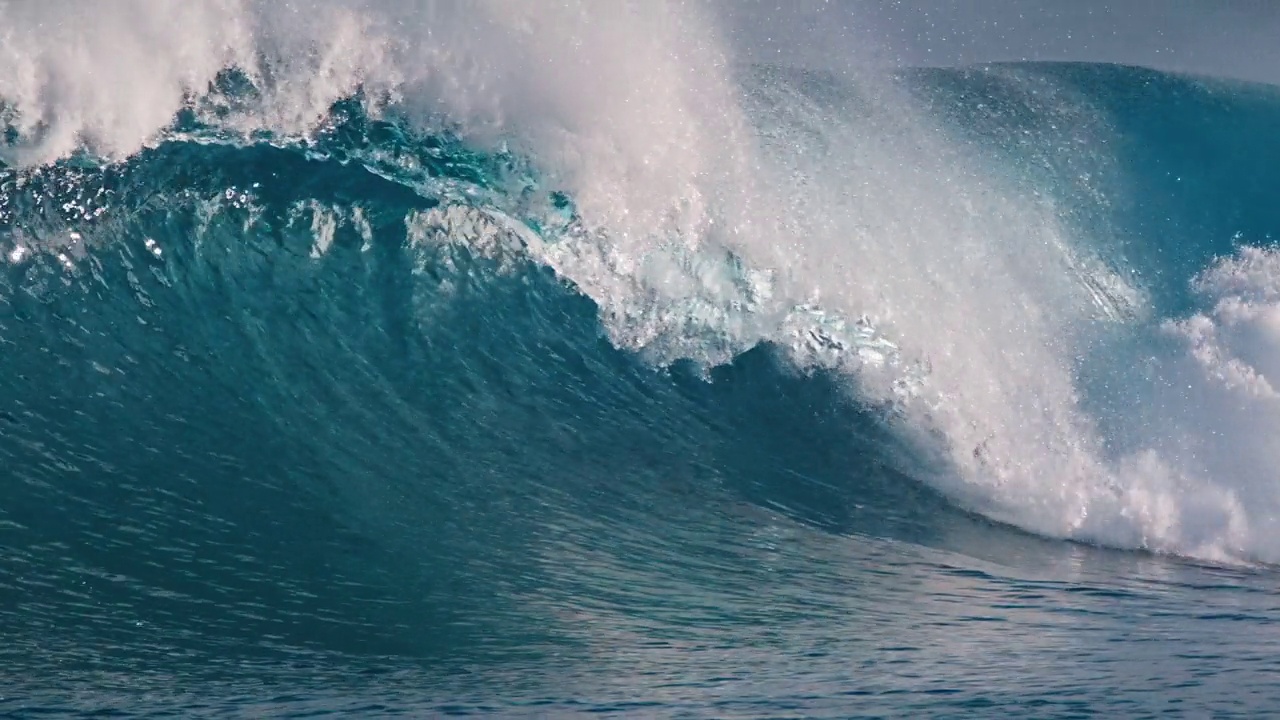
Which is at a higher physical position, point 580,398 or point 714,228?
point 714,228

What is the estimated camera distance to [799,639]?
17.0ft

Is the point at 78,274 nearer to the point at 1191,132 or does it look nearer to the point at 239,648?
the point at 239,648

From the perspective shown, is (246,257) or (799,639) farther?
(246,257)

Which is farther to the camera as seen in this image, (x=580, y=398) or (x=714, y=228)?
(x=714, y=228)

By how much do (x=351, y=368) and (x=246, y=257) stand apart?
119 cm

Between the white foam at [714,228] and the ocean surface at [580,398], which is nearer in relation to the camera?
the ocean surface at [580,398]

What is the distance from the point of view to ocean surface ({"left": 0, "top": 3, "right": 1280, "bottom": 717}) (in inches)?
189

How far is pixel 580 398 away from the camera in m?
8.37

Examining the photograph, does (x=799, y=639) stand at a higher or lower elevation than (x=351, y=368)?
lower

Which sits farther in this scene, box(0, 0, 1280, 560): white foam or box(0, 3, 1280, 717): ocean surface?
box(0, 0, 1280, 560): white foam

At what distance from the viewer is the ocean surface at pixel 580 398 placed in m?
4.80

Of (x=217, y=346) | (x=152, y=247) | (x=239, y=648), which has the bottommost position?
(x=239, y=648)

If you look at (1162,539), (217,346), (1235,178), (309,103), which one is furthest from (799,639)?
(1235,178)

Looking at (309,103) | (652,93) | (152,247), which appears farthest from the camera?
(652,93)
